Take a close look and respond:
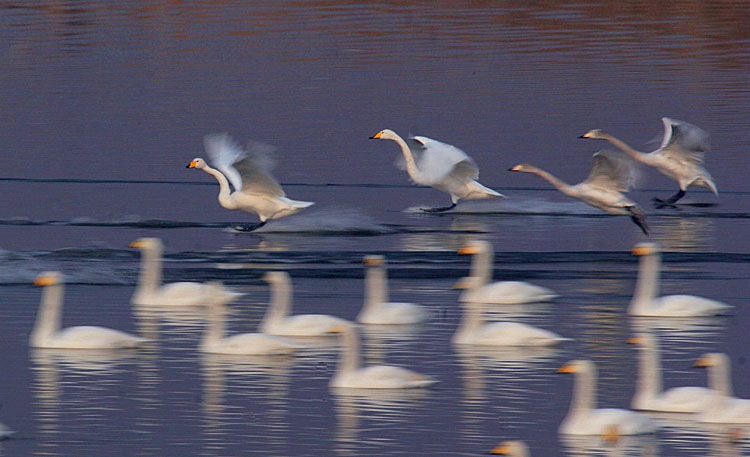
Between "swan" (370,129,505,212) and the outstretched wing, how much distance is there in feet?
5.86

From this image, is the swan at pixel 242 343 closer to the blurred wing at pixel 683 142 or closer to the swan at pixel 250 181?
Answer: the swan at pixel 250 181

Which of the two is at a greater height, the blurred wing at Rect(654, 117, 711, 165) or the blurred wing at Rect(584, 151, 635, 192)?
the blurred wing at Rect(654, 117, 711, 165)

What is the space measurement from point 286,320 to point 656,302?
3.20 metres

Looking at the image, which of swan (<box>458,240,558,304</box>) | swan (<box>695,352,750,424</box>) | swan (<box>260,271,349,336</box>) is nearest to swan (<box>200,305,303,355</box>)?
swan (<box>260,271,349,336</box>)

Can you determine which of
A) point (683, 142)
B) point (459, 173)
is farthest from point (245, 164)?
point (683, 142)

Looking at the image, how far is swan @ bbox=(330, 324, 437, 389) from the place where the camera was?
38.1 ft

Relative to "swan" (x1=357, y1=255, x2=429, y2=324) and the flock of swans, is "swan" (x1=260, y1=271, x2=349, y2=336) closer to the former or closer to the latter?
"swan" (x1=357, y1=255, x2=429, y2=324)

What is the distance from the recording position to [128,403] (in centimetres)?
1123

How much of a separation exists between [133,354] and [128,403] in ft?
6.02

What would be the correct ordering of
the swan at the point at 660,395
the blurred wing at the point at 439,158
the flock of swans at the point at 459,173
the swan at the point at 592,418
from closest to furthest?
the swan at the point at 592,418 < the swan at the point at 660,395 < the flock of swans at the point at 459,173 < the blurred wing at the point at 439,158

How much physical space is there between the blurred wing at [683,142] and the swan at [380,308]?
28.1 ft

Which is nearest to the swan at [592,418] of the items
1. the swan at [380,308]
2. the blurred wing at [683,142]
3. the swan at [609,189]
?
the swan at [380,308]

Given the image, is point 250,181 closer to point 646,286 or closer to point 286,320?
point 646,286

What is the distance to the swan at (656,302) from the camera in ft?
47.9
